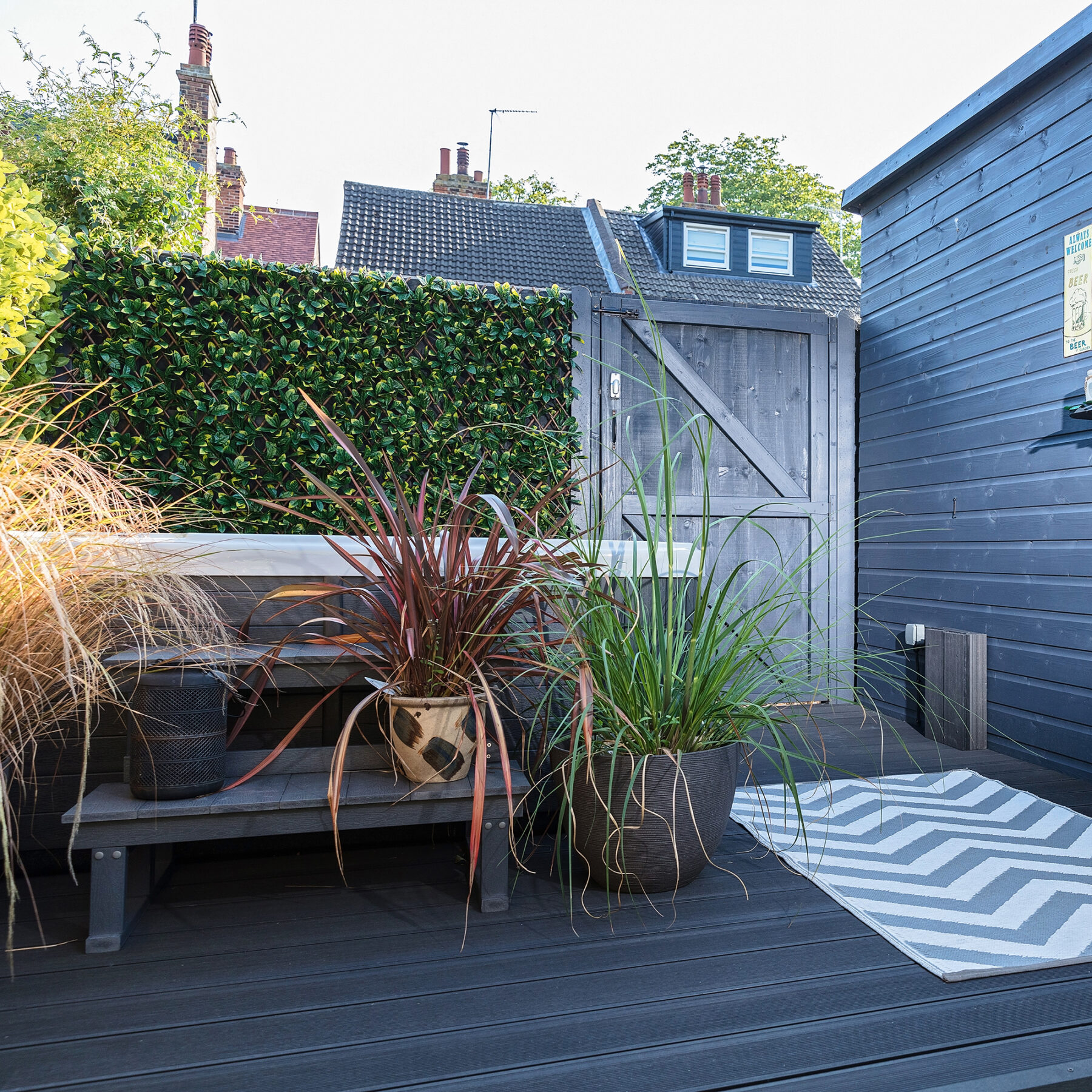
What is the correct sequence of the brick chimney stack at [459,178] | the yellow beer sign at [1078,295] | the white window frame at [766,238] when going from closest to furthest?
the yellow beer sign at [1078,295] → the white window frame at [766,238] → the brick chimney stack at [459,178]

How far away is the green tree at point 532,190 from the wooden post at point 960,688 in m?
15.1

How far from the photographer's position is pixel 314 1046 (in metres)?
1.19

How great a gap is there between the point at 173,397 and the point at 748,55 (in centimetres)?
463

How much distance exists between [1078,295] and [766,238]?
8306mm

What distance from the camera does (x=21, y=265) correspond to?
2.54 m

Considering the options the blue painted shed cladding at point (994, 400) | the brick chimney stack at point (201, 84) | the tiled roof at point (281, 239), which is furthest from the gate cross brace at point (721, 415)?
the tiled roof at point (281, 239)

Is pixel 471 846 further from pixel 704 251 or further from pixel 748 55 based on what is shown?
pixel 704 251

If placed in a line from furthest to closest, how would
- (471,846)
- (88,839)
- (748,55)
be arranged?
(748,55) → (471,846) → (88,839)

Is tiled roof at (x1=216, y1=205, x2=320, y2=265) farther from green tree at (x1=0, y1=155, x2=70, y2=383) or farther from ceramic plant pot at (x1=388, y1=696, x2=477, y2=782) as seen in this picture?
ceramic plant pot at (x1=388, y1=696, x2=477, y2=782)

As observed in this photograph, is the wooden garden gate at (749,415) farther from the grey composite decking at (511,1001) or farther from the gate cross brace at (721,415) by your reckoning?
the grey composite decking at (511,1001)

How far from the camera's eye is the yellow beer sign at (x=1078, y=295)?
9.28 feet

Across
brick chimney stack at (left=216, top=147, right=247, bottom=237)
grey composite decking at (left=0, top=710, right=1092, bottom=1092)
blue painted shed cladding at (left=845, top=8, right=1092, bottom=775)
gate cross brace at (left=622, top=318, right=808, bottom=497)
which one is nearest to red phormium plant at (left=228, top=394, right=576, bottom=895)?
grey composite decking at (left=0, top=710, right=1092, bottom=1092)

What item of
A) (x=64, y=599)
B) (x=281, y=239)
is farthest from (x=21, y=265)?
(x=281, y=239)

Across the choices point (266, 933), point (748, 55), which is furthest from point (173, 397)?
point (748, 55)
